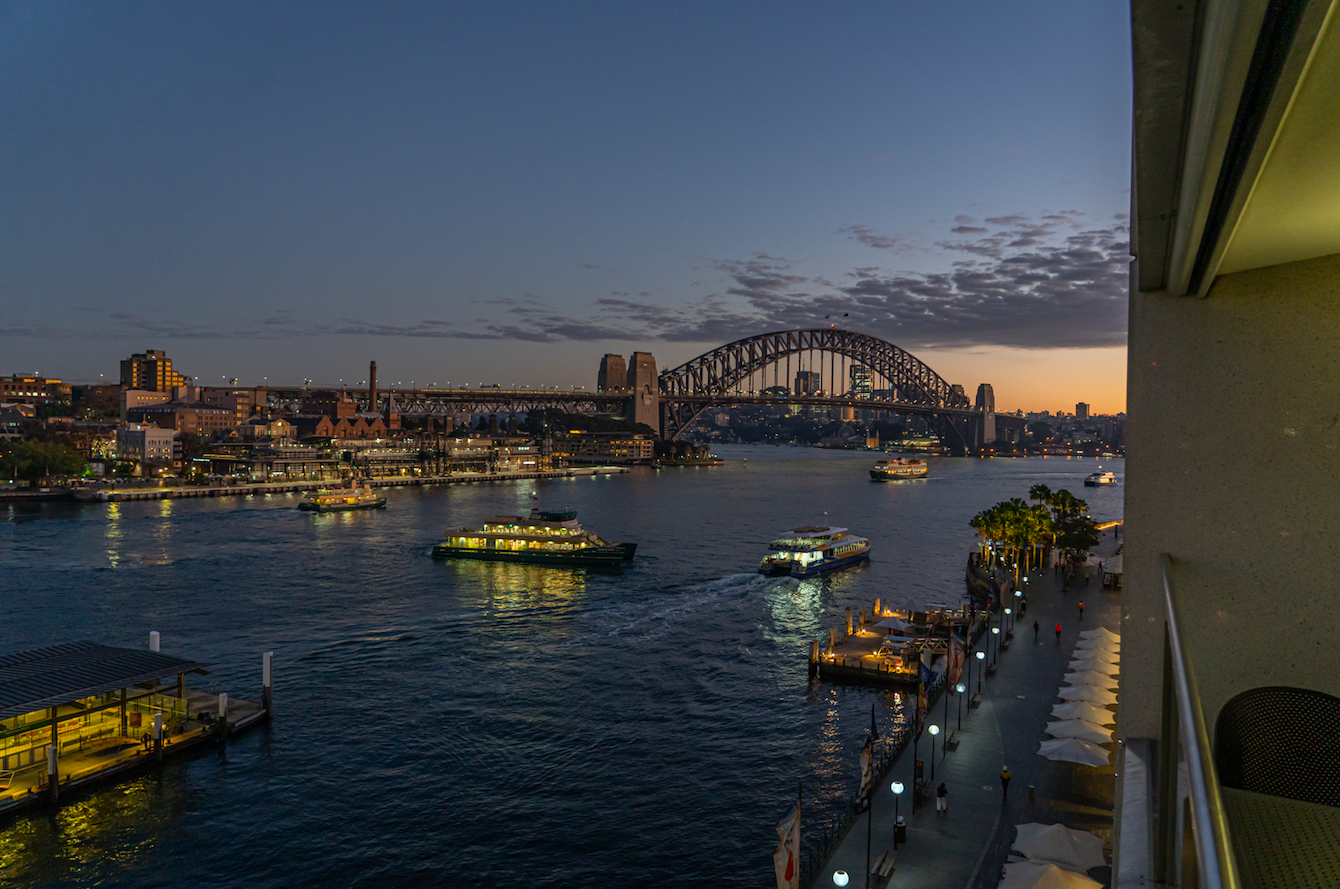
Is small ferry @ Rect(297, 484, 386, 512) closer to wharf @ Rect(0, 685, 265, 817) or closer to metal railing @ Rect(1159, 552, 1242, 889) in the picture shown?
wharf @ Rect(0, 685, 265, 817)

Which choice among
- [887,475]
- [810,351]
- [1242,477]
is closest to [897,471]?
[887,475]

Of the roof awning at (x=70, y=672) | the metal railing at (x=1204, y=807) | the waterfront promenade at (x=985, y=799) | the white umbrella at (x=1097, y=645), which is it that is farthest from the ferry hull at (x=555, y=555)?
the metal railing at (x=1204, y=807)

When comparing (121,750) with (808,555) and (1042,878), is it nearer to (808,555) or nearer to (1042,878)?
(1042,878)

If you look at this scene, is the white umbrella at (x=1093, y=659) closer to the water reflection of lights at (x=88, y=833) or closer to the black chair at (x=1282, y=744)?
the black chair at (x=1282, y=744)

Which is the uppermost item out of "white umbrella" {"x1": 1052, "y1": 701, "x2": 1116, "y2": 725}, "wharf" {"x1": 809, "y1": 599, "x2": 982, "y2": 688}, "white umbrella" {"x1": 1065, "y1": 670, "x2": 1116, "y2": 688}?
"white umbrella" {"x1": 1065, "y1": 670, "x2": 1116, "y2": 688}

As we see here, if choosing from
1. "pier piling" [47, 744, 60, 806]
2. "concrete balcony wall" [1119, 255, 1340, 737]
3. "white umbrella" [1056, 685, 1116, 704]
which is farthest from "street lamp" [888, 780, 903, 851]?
"pier piling" [47, 744, 60, 806]

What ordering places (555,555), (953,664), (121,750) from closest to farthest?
(121,750) → (953,664) → (555,555)
